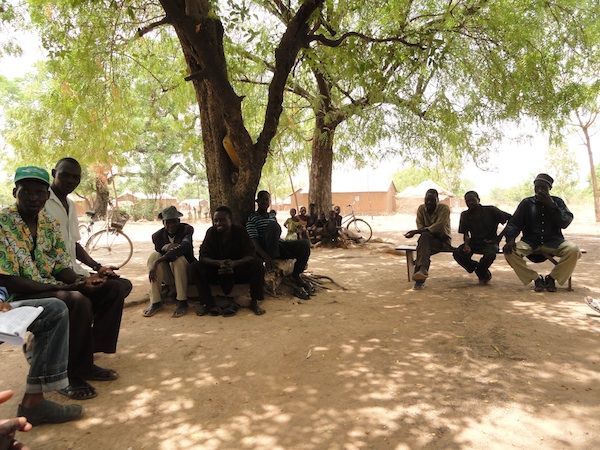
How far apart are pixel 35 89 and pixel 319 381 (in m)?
16.4

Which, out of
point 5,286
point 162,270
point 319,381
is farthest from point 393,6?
point 5,286

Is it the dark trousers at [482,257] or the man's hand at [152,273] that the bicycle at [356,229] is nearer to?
the dark trousers at [482,257]

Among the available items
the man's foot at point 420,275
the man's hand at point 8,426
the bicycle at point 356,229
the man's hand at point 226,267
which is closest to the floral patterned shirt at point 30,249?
the man's hand at point 8,426

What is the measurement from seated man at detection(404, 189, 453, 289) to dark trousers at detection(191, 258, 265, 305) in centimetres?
260

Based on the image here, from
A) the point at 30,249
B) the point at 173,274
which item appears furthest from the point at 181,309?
the point at 30,249

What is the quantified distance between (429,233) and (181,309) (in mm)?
3968

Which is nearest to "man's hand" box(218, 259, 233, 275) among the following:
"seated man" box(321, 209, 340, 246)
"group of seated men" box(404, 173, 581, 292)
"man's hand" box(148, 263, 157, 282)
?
"man's hand" box(148, 263, 157, 282)

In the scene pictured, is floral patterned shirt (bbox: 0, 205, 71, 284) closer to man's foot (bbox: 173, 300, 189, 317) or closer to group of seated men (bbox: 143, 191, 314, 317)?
group of seated men (bbox: 143, 191, 314, 317)

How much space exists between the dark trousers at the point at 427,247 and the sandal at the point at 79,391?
4.85 metres

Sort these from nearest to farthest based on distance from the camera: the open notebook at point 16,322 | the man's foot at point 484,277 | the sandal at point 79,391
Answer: the open notebook at point 16,322
the sandal at point 79,391
the man's foot at point 484,277

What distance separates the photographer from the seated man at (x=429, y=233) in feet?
21.5

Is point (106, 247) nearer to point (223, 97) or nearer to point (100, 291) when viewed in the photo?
point (223, 97)

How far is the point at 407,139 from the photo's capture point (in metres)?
11.9

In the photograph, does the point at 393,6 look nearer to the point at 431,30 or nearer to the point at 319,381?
the point at 431,30
